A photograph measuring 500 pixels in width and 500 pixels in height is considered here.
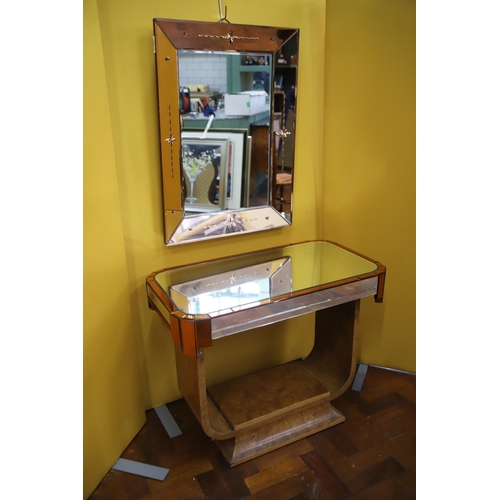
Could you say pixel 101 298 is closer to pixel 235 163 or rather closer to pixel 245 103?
pixel 235 163

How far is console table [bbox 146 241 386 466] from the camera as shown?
228 centimetres

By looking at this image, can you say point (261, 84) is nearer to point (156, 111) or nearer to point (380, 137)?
point (156, 111)

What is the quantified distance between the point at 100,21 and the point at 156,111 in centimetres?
45

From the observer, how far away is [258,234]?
2.95m

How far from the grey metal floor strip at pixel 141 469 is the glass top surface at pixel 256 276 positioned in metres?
0.89

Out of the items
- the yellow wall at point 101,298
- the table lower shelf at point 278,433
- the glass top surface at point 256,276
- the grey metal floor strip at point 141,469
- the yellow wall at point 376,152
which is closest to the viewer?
the yellow wall at point 101,298

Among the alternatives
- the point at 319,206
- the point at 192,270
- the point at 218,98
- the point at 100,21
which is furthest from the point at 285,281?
the point at 100,21

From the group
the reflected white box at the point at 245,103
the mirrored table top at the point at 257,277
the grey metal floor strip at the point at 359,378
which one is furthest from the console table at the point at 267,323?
the reflected white box at the point at 245,103

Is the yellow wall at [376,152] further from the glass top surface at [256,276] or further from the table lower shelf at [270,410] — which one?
the table lower shelf at [270,410]

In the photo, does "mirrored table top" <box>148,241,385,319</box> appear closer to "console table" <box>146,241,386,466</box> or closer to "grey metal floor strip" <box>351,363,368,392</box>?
"console table" <box>146,241,386,466</box>

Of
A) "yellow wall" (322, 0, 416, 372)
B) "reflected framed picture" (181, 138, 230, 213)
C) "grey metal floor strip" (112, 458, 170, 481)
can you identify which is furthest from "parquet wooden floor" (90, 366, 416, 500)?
"reflected framed picture" (181, 138, 230, 213)

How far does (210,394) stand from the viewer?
9.18 feet

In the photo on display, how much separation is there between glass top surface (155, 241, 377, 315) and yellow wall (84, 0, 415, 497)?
128 mm

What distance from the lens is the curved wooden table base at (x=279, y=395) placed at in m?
2.54
